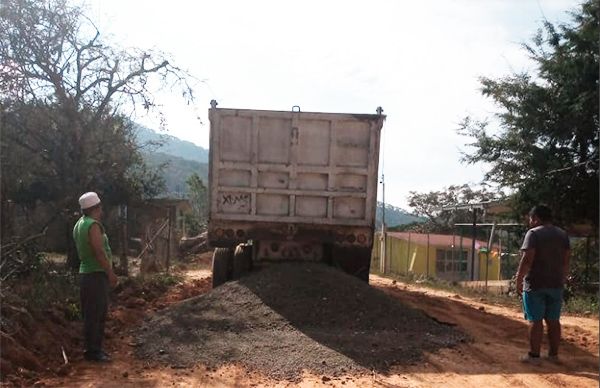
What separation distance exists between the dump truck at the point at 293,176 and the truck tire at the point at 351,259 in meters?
0.41

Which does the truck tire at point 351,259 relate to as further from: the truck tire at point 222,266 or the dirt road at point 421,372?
the dirt road at point 421,372

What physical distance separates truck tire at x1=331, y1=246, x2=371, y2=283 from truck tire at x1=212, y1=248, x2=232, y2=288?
171 cm

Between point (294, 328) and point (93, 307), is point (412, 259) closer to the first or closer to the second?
point (294, 328)

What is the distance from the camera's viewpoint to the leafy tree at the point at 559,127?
45.4 ft

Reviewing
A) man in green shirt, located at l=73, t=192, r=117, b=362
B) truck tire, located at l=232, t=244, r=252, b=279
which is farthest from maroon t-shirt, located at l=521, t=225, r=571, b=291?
truck tire, located at l=232, t=244, r=252, b=279

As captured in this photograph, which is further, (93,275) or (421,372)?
(93,275)

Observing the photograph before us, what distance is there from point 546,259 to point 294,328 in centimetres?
280

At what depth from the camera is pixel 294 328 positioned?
7332 millimetres

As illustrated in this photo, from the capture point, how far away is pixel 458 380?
581 cm

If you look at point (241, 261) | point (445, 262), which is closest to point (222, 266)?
point (241, 261)

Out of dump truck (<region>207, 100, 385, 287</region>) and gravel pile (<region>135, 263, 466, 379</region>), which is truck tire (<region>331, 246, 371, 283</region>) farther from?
gravel pile (<region>135, 263, 466, 379</region>)

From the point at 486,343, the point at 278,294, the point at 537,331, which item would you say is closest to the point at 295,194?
the point at 278,294

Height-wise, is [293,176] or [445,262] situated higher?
[293,176]

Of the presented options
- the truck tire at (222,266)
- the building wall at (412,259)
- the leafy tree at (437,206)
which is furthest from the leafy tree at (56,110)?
the leafy tree at (437,206)
